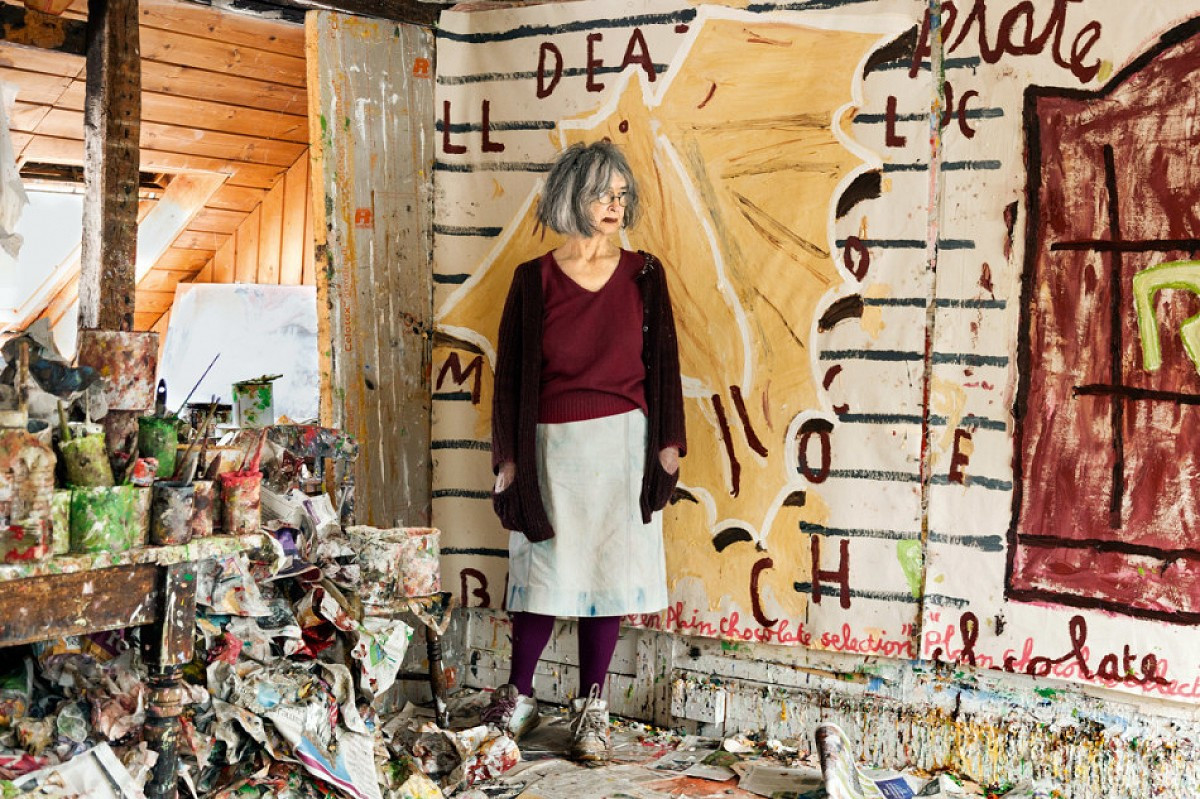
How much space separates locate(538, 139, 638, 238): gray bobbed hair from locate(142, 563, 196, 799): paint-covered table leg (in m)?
1.53

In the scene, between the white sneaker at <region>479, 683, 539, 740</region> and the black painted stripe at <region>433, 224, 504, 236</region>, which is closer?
the white sneaker at <region>479, 683, 539, 740</region>

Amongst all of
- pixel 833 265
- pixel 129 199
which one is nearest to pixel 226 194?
pixel 129 199

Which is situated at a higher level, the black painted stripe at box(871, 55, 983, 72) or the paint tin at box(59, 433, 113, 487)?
the black painted stripe at box(871, 55, 983, 72)

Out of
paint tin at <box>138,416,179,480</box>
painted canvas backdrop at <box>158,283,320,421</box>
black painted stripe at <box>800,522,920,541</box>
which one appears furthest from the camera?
painted canvas backdrop at <box>158,283,320,421</box>

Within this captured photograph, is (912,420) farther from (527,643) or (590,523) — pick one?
(527,643)

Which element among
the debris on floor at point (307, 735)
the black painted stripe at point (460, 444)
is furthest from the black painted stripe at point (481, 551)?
the debris on floor at point (307, 735)

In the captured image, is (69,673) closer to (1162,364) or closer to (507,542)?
(507,542)

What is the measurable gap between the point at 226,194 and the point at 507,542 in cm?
203

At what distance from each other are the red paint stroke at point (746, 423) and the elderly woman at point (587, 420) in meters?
0.20

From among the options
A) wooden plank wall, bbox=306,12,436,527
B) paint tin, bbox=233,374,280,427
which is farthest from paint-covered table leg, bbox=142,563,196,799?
wooden plank wall, bbox=306,12,436,527

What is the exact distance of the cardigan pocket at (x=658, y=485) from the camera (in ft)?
11.6

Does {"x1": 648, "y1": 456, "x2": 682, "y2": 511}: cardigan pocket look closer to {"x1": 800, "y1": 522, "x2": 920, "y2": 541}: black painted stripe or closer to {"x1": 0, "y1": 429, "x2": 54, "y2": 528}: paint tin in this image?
{"x1": 800, "y1": 522, "x2": 920, "y2": 541}: black painted stripe

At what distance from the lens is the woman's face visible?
3.51m

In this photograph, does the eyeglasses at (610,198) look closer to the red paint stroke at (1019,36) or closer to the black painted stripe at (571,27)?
the black painted stripe at (571,27)
